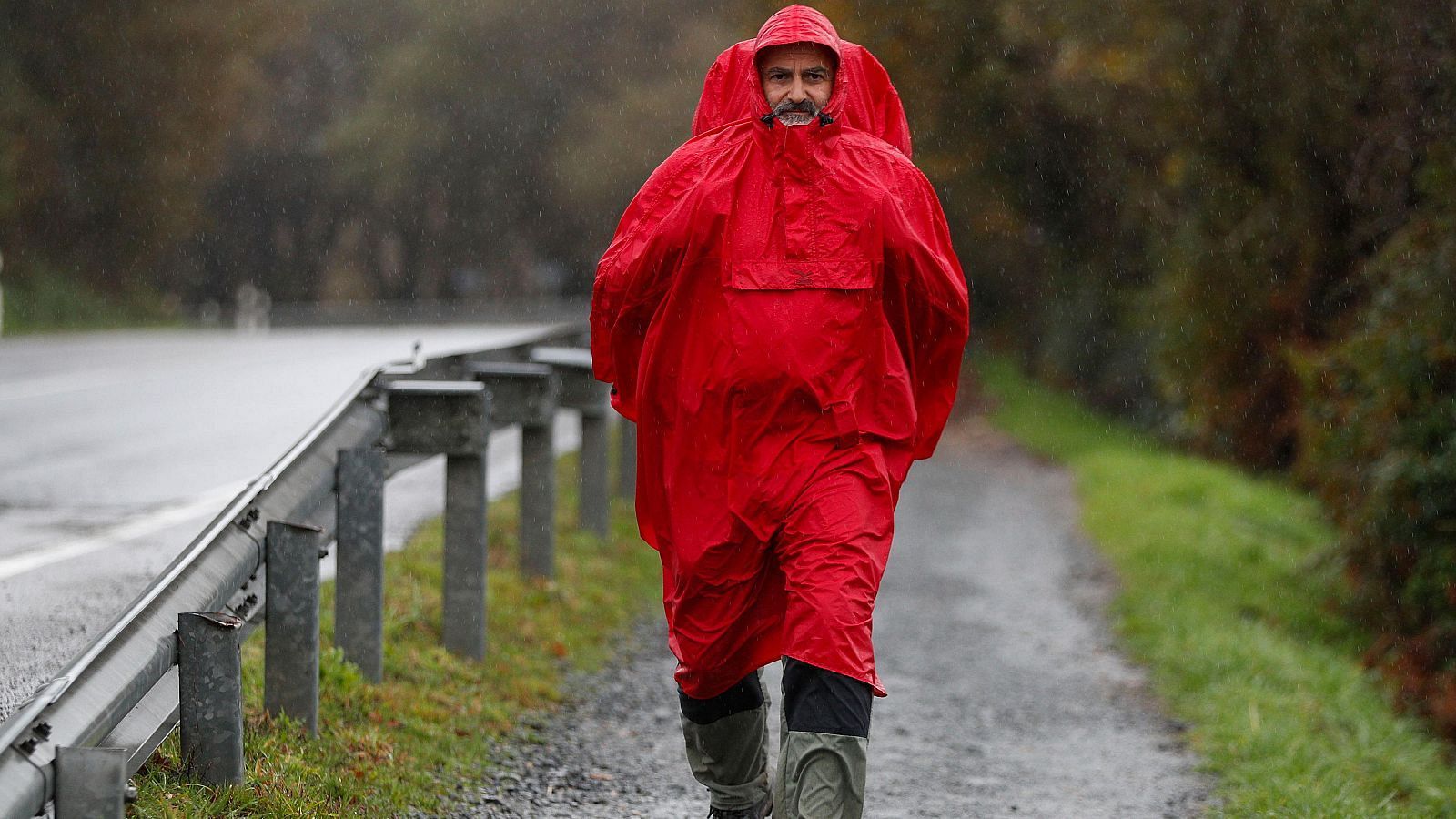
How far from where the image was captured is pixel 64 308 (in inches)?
1265

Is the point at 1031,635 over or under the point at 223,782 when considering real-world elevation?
under

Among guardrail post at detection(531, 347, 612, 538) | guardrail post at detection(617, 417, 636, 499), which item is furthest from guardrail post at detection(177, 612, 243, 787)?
guardrail post at detection(617, 417, 636, 499)

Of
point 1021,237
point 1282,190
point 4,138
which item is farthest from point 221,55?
point 1282,190

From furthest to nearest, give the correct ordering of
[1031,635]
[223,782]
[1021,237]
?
[1021,237], [1031,635], [223,782]

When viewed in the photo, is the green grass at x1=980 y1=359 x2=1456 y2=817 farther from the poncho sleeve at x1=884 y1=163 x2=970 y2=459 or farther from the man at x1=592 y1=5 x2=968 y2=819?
the man at x1=592 y1=5 x2=968 y2=819

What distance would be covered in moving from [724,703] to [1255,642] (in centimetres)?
508

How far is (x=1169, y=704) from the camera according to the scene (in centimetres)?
725

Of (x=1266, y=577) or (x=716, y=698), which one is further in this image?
(x=1266, y=577)

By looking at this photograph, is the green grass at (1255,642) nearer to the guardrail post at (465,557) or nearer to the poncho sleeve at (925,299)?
the poncho sleeve at (925,299)

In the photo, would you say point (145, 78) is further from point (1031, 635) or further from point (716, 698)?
point (716, 698)

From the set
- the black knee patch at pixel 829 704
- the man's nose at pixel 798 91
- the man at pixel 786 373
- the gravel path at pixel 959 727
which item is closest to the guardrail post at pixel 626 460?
the gravel path at pixel 959 727

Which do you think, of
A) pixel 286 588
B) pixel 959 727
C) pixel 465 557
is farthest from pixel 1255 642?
pixel 286 588

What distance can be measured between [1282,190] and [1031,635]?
808 cm

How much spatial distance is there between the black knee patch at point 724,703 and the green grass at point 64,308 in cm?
2494
